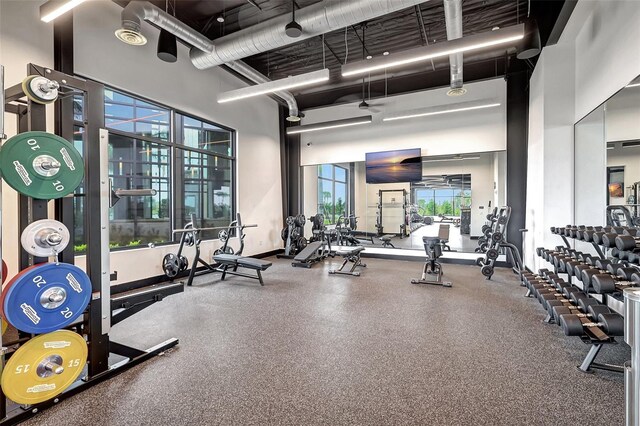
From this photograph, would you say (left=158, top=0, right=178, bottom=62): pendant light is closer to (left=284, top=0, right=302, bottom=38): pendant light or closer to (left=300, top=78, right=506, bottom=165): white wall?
(left=284, top=0, right=302, bottom=38): pendant light

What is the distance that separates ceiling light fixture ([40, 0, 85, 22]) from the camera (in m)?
2.83

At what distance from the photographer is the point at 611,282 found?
2146 millimetres

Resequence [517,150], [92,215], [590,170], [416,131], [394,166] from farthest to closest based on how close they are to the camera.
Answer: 1. [394,166]
2. [416,131]
3. [517,150]
4. [590,170]
5. [92,215]

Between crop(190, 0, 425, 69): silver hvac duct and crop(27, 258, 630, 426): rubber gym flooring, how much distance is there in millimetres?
3576

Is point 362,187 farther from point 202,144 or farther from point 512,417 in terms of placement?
point 512,417

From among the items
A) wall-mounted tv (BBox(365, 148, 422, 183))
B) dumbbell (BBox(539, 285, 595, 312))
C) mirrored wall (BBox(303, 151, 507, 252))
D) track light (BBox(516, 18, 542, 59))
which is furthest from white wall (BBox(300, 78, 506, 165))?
dumbbell (BBox(539, 285, 595, 312))

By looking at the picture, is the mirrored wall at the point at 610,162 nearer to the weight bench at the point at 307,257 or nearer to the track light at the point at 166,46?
the weight bench at the point at 307,257

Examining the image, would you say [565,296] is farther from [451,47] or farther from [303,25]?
[303,25]

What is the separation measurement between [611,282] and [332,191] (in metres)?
7.52

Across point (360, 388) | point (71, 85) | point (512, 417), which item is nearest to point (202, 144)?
point (71, 85)

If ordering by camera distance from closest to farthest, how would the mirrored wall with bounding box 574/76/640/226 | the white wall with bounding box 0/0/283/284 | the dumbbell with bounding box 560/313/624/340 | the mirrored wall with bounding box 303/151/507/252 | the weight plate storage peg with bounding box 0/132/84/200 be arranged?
the weight plate storage peg with bounding box 0/132/84/200, the dumbbell with bounding box 560/313/624/340, the mirrored wall with bounding box 574/76/640/226, the white wall with bounding box 0/0/283/284, the mirrored wall with bounding box 303/151/507/252

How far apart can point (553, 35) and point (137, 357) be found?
615 cm

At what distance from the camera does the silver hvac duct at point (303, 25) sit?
3.49 metres

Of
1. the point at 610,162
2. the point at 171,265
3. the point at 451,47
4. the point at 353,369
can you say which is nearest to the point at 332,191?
the point at 171,265
